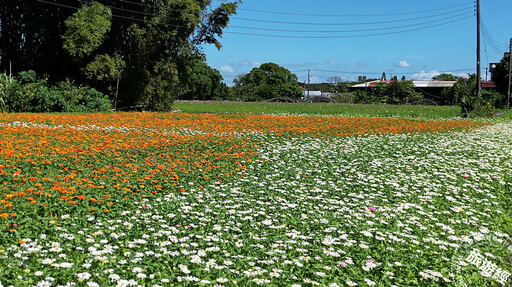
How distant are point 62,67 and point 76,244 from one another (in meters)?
19.9

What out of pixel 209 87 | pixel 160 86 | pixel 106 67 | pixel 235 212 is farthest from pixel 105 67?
pixel 209 87

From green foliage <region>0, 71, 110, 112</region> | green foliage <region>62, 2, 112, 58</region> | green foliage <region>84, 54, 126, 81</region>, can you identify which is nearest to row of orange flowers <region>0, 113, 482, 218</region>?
green foliage <region>0, 71, 110, 112</region>

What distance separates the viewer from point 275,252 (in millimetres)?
4082

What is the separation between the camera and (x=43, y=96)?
57.7 feet

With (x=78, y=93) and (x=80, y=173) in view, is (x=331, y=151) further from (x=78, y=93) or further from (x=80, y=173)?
(x=78, y=93)

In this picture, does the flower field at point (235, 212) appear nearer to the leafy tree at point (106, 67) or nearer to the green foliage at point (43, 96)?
the green foliage at point (43, 96)

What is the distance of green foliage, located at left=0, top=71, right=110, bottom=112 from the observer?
16859 mm

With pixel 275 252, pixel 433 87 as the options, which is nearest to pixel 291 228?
pixel 275 252

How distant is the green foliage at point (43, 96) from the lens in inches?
664

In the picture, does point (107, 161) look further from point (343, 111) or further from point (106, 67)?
point (343, 111)

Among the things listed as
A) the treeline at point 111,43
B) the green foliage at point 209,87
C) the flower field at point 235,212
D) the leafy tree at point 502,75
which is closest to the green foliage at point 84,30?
the treeline at point 111,43

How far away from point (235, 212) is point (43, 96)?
15.6 meters

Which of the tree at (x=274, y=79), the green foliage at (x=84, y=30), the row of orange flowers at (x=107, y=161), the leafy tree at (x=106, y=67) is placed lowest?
the row of orange flowers at (x=107, y=161)

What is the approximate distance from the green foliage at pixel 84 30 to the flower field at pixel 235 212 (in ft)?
30.2
